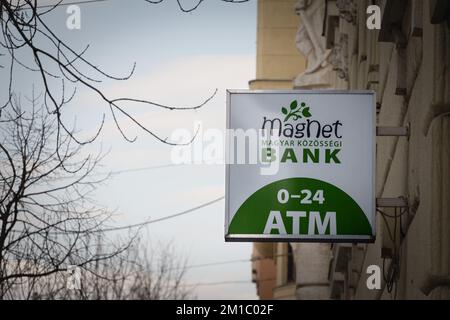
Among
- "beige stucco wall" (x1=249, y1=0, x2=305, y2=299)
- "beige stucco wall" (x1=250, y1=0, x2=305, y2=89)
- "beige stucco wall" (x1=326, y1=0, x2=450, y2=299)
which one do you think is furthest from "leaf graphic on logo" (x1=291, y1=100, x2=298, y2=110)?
"beige stucco wall" (x1=250, y1=0, x2=305, y2=89)

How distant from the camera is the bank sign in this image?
12.8 meters

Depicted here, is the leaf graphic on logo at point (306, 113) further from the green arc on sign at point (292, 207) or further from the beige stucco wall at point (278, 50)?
the beige stucco wall at point (278, 50)

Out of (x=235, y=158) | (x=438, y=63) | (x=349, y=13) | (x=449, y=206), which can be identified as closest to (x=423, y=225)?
(x=449, y=206)

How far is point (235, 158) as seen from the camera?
13.1 metres

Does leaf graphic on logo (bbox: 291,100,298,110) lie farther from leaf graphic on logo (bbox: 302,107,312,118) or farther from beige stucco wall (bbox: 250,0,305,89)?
beige stucco wall (bbox: 250,0,305,89)

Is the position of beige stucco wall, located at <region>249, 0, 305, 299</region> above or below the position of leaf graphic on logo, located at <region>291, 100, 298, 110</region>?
above

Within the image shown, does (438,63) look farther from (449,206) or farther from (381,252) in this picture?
(381,252)

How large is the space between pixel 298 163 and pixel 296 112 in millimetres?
480

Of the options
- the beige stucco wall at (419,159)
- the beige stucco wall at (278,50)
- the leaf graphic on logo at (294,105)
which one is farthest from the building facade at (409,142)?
the beige stucco wall at (278,50)

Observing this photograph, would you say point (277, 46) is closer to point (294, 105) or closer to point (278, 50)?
point (278, 50)

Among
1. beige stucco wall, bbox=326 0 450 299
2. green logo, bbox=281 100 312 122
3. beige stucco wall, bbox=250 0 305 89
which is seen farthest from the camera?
beige stucco wall, bbox=250 0 305 89

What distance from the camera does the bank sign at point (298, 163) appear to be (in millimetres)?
12836

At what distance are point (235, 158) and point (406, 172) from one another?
1.70 metres

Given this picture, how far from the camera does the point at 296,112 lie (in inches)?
509
